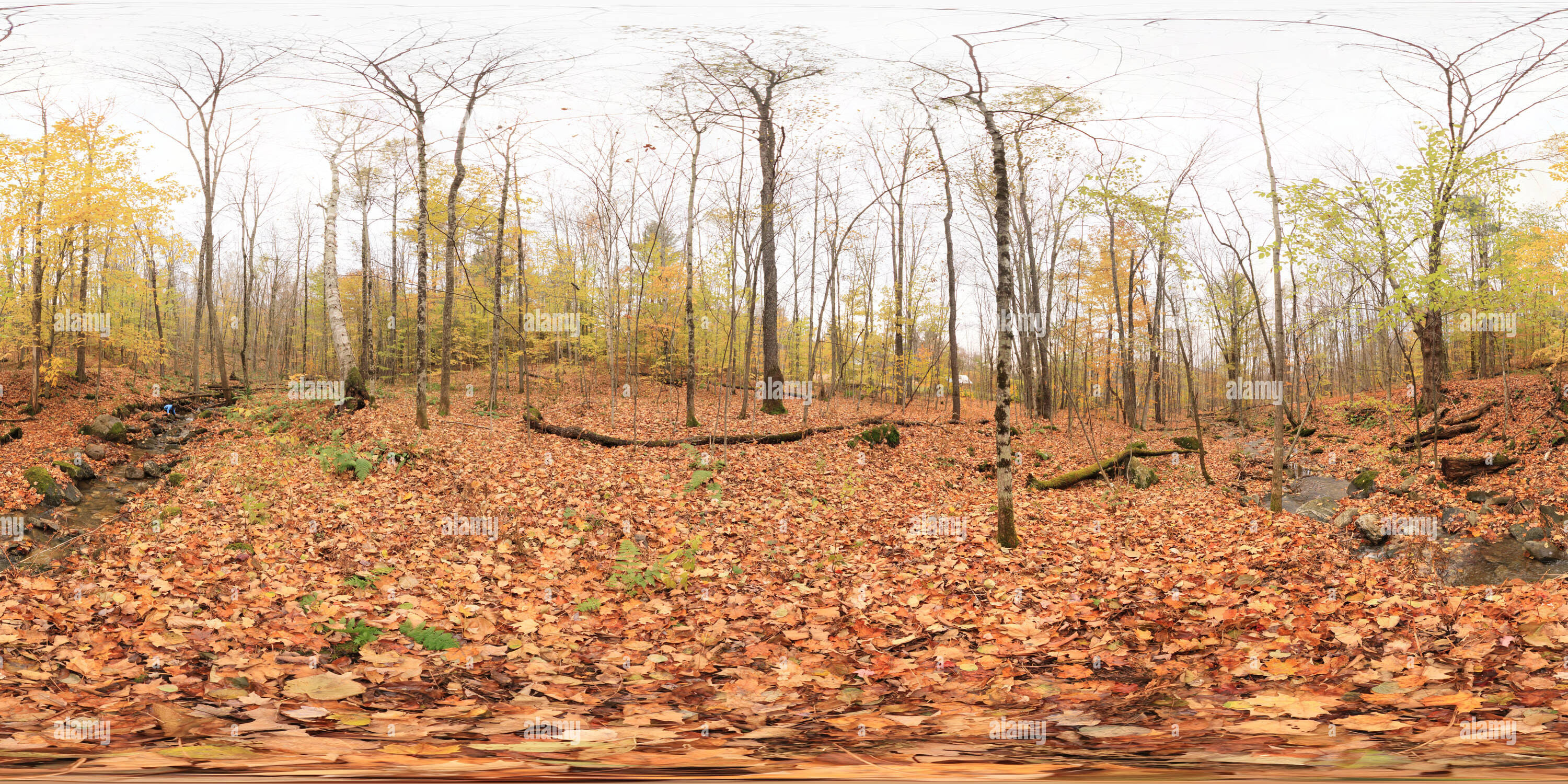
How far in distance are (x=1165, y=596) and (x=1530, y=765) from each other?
13.6ft

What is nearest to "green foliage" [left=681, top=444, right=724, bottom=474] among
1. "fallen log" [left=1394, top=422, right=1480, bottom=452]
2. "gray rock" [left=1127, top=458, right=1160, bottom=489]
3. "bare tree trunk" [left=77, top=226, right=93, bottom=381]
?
"gray rock" [left=1127, top=458, right=1160, bottom=489]

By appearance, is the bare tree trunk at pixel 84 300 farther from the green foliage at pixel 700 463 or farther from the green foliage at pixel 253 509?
the green foliage at pixel 700 463

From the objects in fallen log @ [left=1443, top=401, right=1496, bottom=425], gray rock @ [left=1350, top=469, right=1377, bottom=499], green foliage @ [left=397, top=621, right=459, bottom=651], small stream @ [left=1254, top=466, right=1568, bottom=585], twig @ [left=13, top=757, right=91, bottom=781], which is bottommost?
small stream @ [left=1254, top=466, right=1568, bottom=585]

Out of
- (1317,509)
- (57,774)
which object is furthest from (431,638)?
(1317,509)

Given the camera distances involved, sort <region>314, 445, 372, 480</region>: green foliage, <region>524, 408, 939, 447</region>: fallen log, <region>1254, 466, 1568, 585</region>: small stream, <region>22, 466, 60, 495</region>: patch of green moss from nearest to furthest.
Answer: <region>1254, 466, 1568, 585</region>: small stream, <region>314, 445, 372, 480</region>: green foliage, <region>22, 466, 60, 495</region>: patch of green moss, <region>524, 408, 939, 447</region>: fallen log

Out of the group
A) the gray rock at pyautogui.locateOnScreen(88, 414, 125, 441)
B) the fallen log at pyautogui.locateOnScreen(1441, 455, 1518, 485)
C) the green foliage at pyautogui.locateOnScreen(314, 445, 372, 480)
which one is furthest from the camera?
the gray rock at pyautogui.locateOnScreen(88, 414, 125, 441)

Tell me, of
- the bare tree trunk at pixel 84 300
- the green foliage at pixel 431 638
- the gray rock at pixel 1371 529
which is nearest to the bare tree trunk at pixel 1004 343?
the gray rock at pixel 1371 529

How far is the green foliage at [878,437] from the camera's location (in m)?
14.8

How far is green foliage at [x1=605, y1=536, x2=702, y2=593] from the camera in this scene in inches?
238

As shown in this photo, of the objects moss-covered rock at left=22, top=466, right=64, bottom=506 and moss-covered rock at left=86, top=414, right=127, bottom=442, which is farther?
moss-covered rock at left=86, top=414, right=127, bottom=442

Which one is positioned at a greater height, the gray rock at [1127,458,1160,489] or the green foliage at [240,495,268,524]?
the green foliage at [240,495,268,524]

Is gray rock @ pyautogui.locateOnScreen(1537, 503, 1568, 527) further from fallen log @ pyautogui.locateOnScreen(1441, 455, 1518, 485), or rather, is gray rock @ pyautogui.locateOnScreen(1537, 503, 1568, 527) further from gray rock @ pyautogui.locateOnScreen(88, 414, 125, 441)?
gray rock @ pyautogui.locateOnScreen(88, 414, 125, 441)

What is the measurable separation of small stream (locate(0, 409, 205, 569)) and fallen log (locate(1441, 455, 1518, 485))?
20646mm

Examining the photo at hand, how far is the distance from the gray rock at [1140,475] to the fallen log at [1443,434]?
22.6ft
